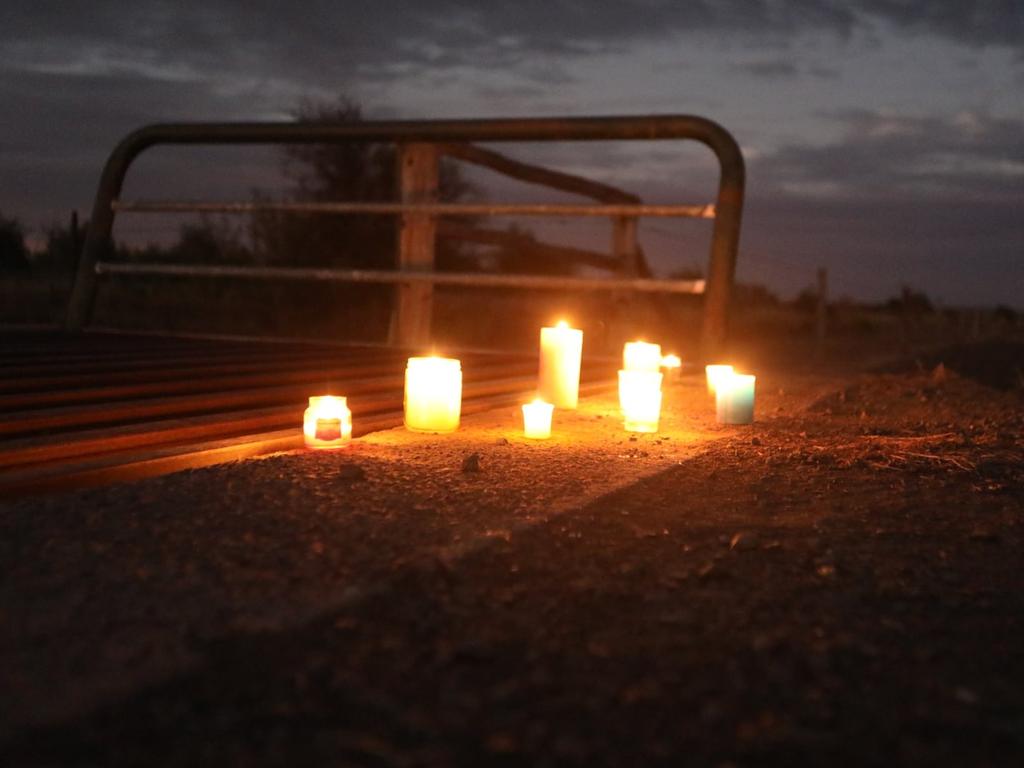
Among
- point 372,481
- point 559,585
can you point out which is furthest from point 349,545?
point 372,481

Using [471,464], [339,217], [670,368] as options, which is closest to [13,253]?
[339,217]

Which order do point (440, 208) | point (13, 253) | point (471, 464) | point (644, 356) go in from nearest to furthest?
point (471, 464)
point (644, 356)
point (440, 208)
point (13, 253)

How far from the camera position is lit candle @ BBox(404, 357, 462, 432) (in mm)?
3391

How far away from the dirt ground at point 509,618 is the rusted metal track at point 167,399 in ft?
0.51

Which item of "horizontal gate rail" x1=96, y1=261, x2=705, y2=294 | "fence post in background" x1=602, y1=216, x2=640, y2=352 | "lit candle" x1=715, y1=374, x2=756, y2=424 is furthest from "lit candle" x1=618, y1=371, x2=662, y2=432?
"fence post in background" x1=602, y1=216, x2=640, y2=352

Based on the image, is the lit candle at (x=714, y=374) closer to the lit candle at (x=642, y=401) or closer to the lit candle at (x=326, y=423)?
the lit candle at (x=642, y=401)

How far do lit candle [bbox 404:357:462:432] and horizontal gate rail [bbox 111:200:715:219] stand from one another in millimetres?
2254

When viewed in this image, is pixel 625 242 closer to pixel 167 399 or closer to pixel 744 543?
pixel 167 399

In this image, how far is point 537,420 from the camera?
11.3ft

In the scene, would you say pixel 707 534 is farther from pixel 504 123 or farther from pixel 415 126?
pixel 415 126

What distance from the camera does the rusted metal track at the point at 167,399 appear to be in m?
2.54

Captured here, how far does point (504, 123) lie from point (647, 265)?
3.38 metres

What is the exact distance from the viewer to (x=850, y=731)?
1295 millimetres

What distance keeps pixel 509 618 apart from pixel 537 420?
1.82 metres
